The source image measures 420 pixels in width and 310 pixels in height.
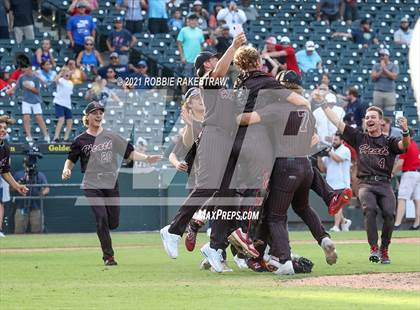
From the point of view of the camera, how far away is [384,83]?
25516 millimetres

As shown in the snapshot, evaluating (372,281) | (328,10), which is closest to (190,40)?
(328,10)

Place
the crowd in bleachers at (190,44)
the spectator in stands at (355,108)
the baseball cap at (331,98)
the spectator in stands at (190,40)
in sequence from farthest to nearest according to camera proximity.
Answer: the spectator in stands at (190,40) → the spectator in stands at (355,108) → the crowd in bleachers at (190,44) → the baseball cap at (331,98)

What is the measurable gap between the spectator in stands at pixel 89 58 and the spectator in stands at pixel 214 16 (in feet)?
12.8

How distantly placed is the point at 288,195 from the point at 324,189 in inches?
31.3

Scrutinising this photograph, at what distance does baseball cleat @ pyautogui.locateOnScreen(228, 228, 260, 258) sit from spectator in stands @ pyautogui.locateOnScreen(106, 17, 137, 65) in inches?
522

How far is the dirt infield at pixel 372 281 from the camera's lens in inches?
418

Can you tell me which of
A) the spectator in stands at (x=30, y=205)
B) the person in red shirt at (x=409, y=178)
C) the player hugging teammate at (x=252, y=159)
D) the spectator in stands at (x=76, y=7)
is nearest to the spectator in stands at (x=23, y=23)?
the spectator in stands at (x=76, y=7)

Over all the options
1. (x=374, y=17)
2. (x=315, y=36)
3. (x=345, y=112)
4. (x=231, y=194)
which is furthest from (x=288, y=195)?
(x=374, y=17)

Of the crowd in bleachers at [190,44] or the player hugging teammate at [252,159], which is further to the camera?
the crowd in bleachers at [190,44]

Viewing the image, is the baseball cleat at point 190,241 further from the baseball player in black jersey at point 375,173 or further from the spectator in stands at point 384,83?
the spectator in stands at point 384,83

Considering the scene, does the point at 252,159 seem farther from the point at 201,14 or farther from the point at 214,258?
the point at 201,14

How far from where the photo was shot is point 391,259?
1437 cm

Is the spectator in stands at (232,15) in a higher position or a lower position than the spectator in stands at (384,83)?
higher

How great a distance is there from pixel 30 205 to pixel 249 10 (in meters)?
9.45
